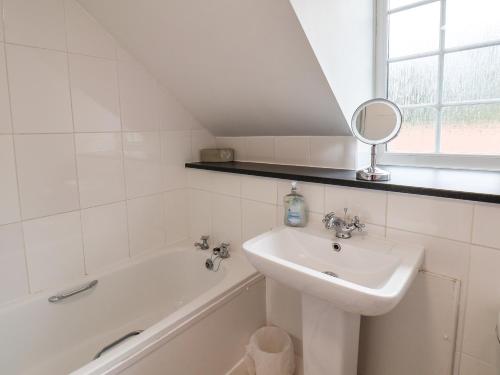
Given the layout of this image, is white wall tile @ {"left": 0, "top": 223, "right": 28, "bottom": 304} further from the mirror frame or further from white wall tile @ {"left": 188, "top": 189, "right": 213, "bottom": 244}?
the mirror frame

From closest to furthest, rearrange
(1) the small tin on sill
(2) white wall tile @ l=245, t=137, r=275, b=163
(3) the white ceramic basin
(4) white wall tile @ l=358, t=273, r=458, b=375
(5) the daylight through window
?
(3) the white ceramic basin
(4) white wall tile @ l=358, t=273, r=458, b=375
(5) the daylight through window
(2) white wall tile @ l=245, t=137, r=275, b=163
(1) the small tin on sill

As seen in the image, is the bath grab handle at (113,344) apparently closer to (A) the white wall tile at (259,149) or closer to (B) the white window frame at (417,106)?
(A) the white wall tile at (259,149)

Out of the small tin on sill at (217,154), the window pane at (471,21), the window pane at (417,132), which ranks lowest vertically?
the small tin on sill at (217,154)

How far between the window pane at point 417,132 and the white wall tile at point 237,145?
842mm

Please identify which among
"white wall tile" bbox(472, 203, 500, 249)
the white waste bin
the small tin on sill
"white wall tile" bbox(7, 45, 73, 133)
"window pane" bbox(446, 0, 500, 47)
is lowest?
the white waste bin

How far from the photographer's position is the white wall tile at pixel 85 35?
139 cm

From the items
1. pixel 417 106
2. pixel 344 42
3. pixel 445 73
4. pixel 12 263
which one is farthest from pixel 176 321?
pixel 445 73

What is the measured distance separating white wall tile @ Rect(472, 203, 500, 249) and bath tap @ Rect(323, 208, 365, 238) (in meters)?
0.35

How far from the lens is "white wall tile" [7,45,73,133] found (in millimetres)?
1255

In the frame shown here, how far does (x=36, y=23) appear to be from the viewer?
4.22ft

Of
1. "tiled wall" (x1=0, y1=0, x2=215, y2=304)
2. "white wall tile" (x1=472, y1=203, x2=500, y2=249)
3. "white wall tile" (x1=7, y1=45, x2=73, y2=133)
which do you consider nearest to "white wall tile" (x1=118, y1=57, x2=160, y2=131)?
"tiled wall" (x1=0, y1=0, x2=215, y2=304)

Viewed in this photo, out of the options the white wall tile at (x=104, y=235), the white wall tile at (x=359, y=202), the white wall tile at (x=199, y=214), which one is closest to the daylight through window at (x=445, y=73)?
the white wall tile at (x=359, y=202)

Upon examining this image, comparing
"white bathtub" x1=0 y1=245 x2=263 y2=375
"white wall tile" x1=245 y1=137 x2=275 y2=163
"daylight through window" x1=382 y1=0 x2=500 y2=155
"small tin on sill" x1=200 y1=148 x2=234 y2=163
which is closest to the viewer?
"white bathtub" x1=0 y1=245 x2=263 y2=375

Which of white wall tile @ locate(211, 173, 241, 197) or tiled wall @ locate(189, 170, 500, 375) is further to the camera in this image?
white wall tile @ locate(211, 173, 241, 197)
